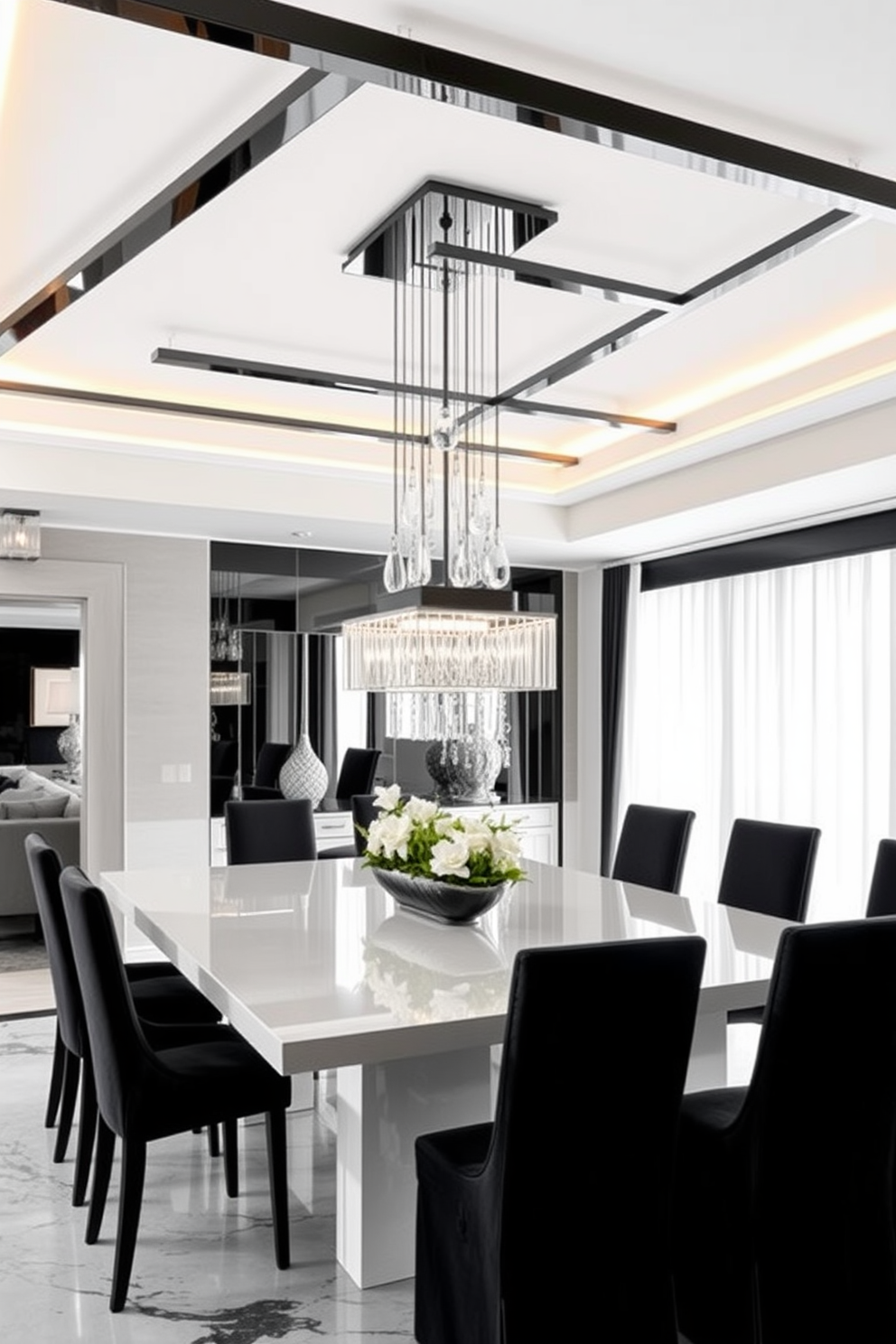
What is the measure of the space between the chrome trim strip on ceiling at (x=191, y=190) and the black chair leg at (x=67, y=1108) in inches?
89.4

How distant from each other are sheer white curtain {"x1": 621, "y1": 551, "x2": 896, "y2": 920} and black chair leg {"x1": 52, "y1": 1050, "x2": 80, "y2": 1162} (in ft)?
11.8

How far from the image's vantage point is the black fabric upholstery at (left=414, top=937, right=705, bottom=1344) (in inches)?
77.3

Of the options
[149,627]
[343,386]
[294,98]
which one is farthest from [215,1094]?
[149,627]

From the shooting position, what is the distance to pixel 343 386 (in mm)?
4336

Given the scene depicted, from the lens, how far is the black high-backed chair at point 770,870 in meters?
3.83

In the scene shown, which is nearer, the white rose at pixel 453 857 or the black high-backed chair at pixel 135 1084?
the black high-backed chair at pixel 135 1084

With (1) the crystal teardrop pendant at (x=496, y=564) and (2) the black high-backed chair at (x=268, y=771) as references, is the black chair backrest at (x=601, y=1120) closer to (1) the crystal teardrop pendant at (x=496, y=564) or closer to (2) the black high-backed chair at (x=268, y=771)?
(1) the crystal teardrop pendant at (x=496, y=564)

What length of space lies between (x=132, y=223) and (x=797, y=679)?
158 inches

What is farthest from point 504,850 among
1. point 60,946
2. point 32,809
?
point 32,809

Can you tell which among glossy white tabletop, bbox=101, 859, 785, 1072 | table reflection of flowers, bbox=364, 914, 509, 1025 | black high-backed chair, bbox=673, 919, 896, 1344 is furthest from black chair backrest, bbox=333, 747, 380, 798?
black high-backed chair, bbox=673, 919, 896, 1344

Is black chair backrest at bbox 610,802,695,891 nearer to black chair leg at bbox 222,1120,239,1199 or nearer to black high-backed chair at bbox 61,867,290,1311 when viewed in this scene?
black chair leg at bbox 222,1120,239,1199

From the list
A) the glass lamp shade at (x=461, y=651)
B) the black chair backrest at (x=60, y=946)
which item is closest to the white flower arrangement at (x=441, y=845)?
the glass lamp shade at (x=461, y=651)

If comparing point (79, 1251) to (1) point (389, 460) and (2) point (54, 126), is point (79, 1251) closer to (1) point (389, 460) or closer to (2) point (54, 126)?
(2) point (54, 126)

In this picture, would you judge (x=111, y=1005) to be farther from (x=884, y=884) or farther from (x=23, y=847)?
(x=23, y=847)
